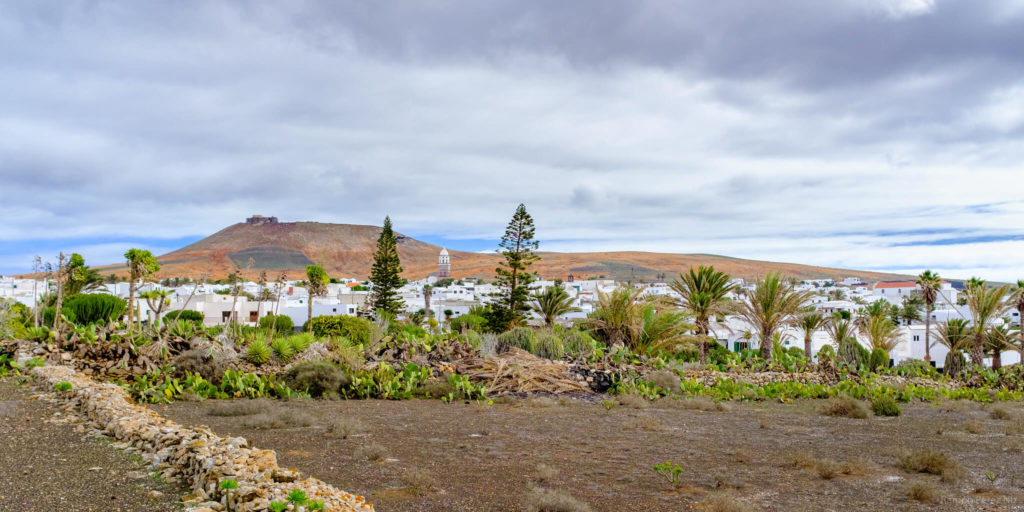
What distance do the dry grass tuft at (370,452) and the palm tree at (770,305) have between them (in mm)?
11724

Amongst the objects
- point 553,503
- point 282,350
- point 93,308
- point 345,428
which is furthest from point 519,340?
point 93,308

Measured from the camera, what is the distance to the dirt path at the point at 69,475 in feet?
12.8

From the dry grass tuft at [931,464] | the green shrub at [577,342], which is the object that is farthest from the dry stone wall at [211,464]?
the green shrub at [577,342]

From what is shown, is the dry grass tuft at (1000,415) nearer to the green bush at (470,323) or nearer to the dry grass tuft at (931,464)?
the dry grass tuft at (931,464)

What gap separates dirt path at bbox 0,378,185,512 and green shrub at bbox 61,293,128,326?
45.1 feet

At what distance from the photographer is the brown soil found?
4.61m

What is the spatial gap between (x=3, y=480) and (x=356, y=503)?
8.50 ft

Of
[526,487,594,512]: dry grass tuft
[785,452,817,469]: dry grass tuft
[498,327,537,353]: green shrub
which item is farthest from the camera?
[498,327,537,353]: green shrub

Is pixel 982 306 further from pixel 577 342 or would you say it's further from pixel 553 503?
pixel 553 503

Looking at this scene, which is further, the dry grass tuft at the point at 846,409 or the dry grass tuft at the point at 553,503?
the dry grass tuft at the point at 846,409

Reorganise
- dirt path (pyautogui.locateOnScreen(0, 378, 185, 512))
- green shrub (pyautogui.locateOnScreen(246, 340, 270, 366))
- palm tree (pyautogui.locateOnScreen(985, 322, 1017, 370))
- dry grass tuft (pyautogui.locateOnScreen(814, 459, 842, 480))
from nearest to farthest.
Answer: dirt path (pyautogui.locateOnScreen(0, 378, 185, 512)), dry grass tuft (pyautogui.locateOnScreen(814, 459, 842, 480)), green shrub (pyautogui.locateOnScreen(246, 340, 270, 366)), palm tree (pyautogui.locateOnScreen(985, 322, 1017, 370))

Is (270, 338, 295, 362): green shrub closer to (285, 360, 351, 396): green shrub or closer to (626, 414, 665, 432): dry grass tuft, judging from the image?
(285, 360, 351, 396): green shrub

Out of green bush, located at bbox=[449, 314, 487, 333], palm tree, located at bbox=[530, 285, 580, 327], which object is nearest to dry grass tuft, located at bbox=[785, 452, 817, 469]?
green bush, located at bbox=[449, 314, 487, 333]

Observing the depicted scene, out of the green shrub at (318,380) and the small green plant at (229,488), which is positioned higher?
the small green plant at (229,488)
